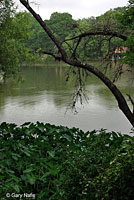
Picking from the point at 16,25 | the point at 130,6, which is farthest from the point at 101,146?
the point at 16,25

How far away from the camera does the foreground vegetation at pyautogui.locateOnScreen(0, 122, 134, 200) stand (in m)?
3.05

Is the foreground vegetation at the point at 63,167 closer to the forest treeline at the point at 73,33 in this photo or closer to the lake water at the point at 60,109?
the forest treeline at the point at 73,33

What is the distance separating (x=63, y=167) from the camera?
4.07m

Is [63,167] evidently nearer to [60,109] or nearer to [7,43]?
[7,43]

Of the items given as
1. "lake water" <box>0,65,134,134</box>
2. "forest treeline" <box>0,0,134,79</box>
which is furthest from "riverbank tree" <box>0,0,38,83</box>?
"lake water" <box>0,65,134,134</box>

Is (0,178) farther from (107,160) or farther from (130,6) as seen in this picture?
(130,6)

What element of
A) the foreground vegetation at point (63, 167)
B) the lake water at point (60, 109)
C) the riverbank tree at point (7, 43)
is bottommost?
the lake water at point (60, 109)

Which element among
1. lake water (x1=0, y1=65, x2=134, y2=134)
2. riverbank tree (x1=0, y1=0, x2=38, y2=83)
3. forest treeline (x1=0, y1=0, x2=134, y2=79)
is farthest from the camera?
lake water (x1=0, y1=65, x2=134, y2=134)

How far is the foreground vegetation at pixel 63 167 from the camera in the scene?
305 centimetres

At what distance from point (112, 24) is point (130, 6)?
2.02 feet

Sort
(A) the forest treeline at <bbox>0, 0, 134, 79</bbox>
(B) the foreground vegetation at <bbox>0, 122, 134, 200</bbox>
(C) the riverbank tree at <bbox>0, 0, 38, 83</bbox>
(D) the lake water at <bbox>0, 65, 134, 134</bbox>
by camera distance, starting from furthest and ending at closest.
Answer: (D) the lake water at <bbox>0, 65, 134, 134</bbox>, (C) the riverbank tree at <bbox>0, 0, 38, 83</bbox>, (A) the forest treeline at <bbox>0, 0, 134, 79</bbox>, (B) the foreground vegetation at <bbox>0, 122, 134, 200</bbox>

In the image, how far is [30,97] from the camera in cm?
1794

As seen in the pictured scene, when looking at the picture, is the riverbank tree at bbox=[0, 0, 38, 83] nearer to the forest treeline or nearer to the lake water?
the forest treeline

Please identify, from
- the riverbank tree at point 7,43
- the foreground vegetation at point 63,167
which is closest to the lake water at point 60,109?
the riverbank tree at point 7,43
